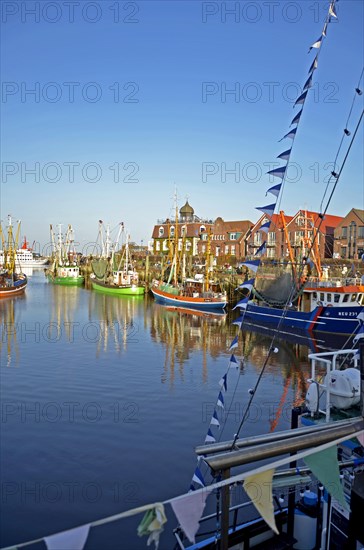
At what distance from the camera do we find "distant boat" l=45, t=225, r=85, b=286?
91375 millimetres

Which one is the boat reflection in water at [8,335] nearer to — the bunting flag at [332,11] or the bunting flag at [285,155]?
the bunting flag at [285,155]

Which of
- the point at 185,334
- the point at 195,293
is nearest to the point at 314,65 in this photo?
the point at 185,334

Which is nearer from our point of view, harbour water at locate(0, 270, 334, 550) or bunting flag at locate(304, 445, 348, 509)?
bunting flag at locate(304, 445, 348, 509)

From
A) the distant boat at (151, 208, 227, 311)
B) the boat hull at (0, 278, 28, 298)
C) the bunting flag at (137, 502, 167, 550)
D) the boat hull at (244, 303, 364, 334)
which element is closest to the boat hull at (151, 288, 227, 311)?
the distant boat at (151, 208, 227, 311)

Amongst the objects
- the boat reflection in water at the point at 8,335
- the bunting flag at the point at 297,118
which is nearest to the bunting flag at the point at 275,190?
the bunting flag at the point at 297,118

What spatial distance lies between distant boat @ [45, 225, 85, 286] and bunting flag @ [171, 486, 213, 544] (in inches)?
3519

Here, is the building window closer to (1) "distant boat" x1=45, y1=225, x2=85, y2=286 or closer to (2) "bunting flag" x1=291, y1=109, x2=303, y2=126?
(1) "distant boat" x1=45, y1=225, x2=85, y2=286

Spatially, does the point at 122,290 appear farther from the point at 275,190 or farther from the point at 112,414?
the point at 275,190

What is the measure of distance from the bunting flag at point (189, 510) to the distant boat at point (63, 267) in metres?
89.4

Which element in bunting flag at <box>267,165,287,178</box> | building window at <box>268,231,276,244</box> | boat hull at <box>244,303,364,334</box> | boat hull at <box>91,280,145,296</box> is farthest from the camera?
building window at <box>268,231,276,244</box>

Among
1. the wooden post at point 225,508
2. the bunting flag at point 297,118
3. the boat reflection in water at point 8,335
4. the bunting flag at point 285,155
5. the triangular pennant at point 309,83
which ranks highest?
the triangular pennant at point 309,83

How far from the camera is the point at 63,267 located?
98.0 meters

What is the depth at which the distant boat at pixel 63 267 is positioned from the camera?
9138 cm

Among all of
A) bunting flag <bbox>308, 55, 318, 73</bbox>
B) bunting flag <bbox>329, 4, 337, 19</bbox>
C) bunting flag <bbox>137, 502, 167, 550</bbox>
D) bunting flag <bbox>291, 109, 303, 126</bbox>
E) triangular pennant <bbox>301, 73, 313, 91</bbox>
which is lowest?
bunting flag <bbox>137, 502, 167, 550</bbox>
